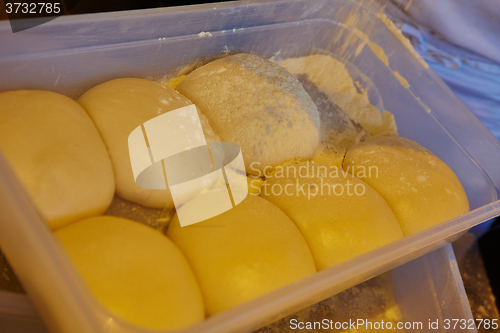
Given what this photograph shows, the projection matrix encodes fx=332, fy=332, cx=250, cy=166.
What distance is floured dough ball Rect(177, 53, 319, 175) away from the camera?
80 centimetres

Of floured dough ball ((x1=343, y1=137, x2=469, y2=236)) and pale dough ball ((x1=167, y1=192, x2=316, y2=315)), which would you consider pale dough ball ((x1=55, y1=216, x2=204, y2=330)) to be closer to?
pale dough ball ((x1=167, y1=192, x2=316, y2=315))

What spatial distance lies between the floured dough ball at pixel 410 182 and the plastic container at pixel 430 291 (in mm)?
178

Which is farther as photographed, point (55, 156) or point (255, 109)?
point (255, 109)

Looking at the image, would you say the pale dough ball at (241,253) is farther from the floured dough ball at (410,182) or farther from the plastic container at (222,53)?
the floured dough ball at (410,182)

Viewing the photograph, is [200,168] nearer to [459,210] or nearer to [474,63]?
[459,210]

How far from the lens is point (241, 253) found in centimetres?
57

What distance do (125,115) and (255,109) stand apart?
308mm

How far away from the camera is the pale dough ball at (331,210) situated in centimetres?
67

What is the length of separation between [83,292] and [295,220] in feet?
1.37

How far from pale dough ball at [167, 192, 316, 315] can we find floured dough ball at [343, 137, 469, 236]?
0.30m

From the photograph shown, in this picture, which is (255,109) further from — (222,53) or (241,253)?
(241,253)

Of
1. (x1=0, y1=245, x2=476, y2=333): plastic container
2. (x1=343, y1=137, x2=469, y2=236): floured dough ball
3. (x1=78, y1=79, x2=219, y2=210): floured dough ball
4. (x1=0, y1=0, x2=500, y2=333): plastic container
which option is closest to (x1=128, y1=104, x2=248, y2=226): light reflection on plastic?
(x1=78, y1=79, x2=219, y2=210): floured dough ball

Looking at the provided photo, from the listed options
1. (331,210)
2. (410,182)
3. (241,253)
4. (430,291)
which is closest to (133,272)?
(241,253)

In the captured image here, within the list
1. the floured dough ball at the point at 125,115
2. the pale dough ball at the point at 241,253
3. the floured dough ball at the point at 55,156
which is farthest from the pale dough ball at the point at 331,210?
the floured dough ball at the point at 55,156
